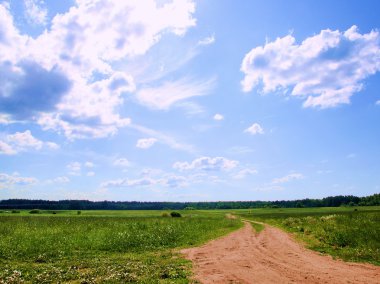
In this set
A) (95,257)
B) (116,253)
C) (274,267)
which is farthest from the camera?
(116,253)

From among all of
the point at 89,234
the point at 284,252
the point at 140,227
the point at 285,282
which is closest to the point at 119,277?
the point at 285,282

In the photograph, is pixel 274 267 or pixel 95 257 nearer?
pixel 274 267

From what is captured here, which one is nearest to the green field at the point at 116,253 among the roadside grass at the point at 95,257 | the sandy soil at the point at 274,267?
the roadside grass at the point at 95,257

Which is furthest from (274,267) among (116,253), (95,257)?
(116,253)

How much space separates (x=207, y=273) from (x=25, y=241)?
18.6 meters

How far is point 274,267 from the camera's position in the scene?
1944 cm

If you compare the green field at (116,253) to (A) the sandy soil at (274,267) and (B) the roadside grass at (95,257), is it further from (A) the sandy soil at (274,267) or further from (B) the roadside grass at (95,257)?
(A) the sandy soil at (274,267)

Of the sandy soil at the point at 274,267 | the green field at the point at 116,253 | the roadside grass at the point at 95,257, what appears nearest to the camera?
the sandy soil at the point at 274,267

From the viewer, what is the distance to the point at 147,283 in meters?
15.2

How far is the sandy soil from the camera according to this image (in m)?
16.3

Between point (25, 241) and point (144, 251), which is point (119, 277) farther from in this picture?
point (25, 241)

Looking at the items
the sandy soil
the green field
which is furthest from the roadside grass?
the sandy soil

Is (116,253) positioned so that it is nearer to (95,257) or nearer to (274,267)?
(95,257)

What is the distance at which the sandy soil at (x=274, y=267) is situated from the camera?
1634cm
